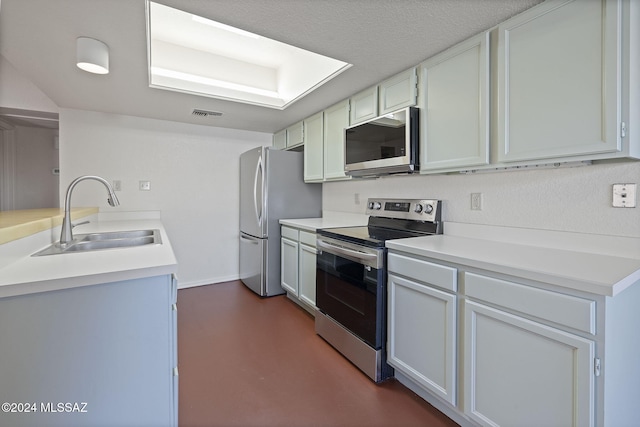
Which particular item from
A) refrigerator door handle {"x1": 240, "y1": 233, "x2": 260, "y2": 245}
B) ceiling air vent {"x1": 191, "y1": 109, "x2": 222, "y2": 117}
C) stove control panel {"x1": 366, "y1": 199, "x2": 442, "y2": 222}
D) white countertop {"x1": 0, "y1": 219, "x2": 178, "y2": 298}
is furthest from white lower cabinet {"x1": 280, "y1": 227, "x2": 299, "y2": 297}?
white countertop {"x1": 0, "y1": 219, "x2": 178, "y2": 298}

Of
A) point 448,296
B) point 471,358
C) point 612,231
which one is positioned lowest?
point 471,358

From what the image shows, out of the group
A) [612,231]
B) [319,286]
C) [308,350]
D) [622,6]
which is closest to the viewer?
[622,6]

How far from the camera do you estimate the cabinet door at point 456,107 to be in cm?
163

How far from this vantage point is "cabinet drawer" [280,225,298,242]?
9.78 feet

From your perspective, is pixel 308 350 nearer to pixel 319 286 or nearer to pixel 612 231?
pixel 319 286

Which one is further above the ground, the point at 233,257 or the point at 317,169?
the point at 317,169

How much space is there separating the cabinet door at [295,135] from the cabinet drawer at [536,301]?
8.50 ft

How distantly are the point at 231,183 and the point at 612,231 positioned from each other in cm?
365

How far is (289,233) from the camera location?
311 centimetres

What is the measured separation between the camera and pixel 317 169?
10.4 ft

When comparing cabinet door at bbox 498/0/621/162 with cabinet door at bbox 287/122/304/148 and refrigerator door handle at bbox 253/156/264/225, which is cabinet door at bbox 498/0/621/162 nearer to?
cabinet door at bbox 287/122/304/148

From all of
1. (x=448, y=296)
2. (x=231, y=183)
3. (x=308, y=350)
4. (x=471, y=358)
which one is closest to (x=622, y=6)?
(x=448, y=296)

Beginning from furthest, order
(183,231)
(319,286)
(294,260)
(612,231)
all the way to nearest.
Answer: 1. (183,231)
2. (294,260)
3. (319,286)
4. (612,231)

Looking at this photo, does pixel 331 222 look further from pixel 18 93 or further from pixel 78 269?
pixel 18 93
